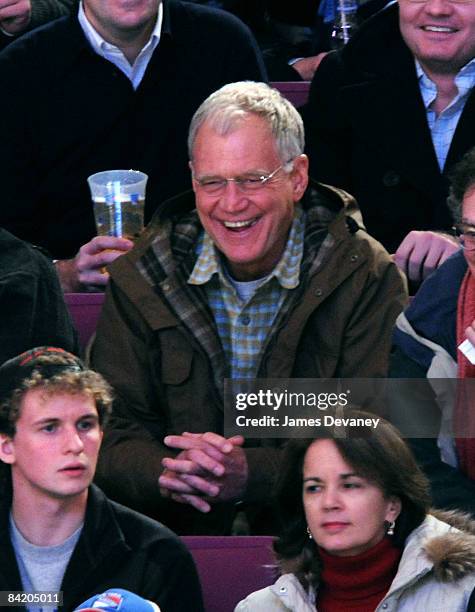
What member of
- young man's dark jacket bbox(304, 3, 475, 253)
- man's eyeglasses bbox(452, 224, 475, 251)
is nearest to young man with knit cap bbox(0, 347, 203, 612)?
man's eyeglasses bbox(452, 224, 475, 251)

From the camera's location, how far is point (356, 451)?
3289 mm

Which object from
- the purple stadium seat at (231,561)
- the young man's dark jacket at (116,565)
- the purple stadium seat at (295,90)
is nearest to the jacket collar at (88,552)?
the young man's dark jacket at (116,565)

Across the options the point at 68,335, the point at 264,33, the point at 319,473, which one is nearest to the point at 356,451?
the point at 319,473

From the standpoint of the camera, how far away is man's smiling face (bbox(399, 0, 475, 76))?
15.0 feet

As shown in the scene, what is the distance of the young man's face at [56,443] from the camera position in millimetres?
3266

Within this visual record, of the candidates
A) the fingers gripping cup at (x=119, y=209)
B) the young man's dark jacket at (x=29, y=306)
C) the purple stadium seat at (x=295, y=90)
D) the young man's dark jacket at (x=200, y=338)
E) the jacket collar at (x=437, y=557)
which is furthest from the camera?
the purple stadium seat at (x=295, y=90)

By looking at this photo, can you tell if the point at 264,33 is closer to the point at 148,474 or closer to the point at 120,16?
the point at 120,16

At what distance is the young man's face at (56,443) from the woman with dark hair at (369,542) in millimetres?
388

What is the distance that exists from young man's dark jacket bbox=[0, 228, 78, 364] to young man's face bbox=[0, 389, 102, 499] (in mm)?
479

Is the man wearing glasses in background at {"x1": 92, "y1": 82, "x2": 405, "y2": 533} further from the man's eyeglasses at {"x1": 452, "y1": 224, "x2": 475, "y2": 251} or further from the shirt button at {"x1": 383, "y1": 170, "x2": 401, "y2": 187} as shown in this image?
the shirt button at {"x1": 383, "y1": 170, "x2": 401, "y2": 187}

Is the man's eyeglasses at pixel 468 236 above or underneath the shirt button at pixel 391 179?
underneath

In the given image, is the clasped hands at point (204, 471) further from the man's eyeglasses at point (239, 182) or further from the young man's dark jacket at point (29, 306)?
the man's eyeglasses at point (239, 182)

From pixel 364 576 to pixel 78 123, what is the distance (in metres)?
1.95

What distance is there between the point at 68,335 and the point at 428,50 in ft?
4.24
